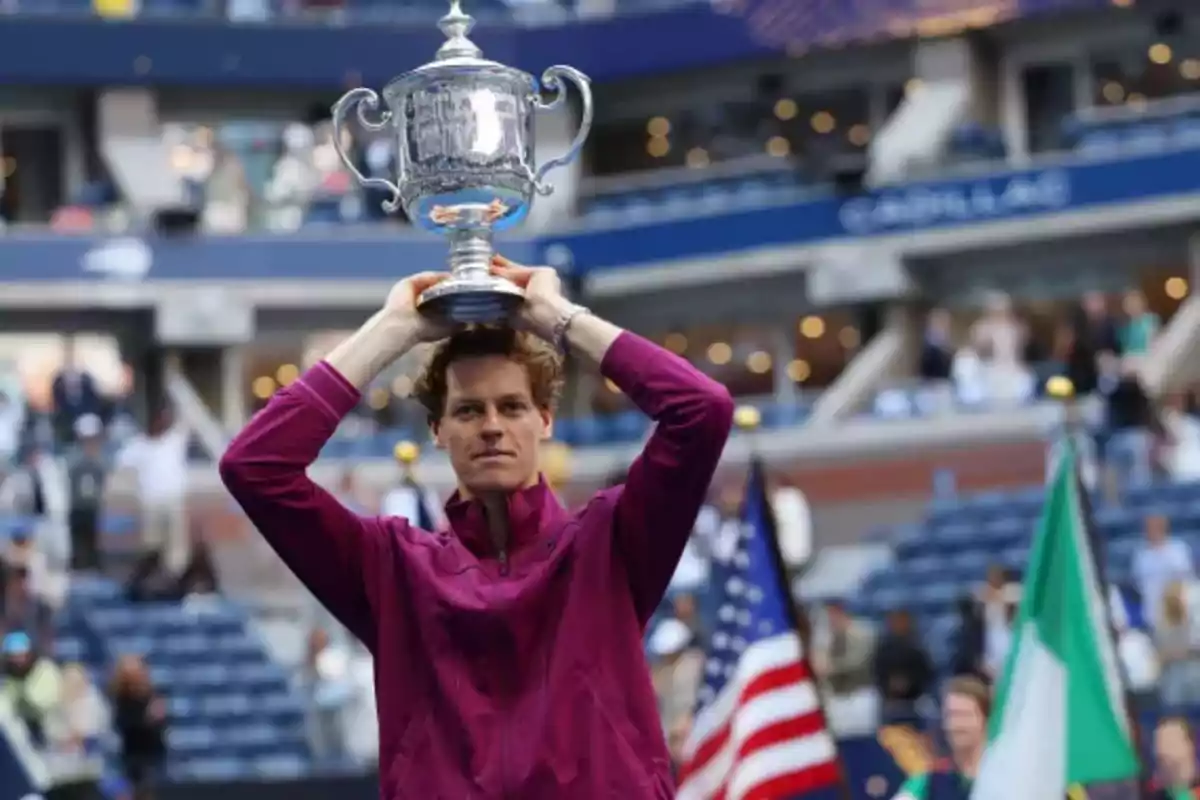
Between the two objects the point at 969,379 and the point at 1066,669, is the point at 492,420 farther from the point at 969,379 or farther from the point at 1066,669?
the point at 969,379

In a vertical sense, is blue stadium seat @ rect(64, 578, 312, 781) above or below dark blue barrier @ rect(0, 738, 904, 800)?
above

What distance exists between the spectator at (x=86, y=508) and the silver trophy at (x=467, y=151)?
1864cm

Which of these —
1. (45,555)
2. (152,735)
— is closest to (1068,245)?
(45,555)

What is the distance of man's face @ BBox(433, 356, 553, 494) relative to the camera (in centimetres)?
477

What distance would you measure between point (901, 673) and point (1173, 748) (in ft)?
22.5

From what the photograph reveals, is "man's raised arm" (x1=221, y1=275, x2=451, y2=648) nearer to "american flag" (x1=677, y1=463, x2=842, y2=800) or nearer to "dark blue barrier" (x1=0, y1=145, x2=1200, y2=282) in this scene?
"american flag" (x1=677, y1=463, x2=842, y2=800)

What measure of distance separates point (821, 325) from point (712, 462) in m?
27.3

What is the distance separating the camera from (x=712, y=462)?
4754mm

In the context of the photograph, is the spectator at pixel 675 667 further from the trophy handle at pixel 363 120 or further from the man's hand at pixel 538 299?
the man's hand at pixel 538 299

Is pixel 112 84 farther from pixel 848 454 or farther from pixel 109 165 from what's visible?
pixel 848 454

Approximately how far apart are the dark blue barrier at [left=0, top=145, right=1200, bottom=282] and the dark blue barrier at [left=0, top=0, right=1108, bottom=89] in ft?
8.07

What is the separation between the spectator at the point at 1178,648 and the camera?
628 inches

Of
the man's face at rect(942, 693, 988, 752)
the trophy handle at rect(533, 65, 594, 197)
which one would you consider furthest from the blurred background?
the trophy handle at rect(533, 65, 594, 197)

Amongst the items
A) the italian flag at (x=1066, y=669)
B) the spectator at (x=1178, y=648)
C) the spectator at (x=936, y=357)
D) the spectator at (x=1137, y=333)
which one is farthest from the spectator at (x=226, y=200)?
the italian flag at (x=1066, y=669)
